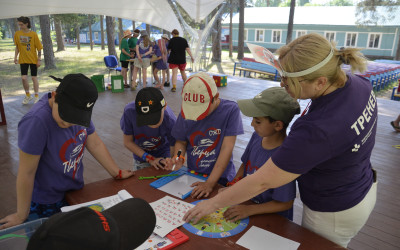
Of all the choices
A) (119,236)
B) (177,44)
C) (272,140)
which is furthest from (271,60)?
(177,44)

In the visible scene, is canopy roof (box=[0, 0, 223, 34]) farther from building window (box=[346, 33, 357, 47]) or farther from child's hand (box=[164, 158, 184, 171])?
building window (box=[346, 33, 357, 47])

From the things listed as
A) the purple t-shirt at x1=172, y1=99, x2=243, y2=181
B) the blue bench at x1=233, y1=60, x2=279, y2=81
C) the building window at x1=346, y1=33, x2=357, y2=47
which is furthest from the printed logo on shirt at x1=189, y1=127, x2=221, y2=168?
the building window at x1=346, y1=33, x2=357, y2=47

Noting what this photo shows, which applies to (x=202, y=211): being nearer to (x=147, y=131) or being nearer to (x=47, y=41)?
(x=147, y=131)

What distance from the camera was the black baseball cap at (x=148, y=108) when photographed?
1730 mm

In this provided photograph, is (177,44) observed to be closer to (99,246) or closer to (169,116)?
(169,116)

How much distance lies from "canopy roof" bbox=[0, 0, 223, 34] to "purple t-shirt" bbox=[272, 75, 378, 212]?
2432 millimetres

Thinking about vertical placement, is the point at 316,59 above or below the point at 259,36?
below

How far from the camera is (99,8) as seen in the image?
2828mm

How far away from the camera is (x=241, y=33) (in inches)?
614

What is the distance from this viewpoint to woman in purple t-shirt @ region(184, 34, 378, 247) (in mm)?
967

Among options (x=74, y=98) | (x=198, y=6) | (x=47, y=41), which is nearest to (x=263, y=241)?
(x=74, y=98)

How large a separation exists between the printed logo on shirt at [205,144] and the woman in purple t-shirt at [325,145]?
60 cm

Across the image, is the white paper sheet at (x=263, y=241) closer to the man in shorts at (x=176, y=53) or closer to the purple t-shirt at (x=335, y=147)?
the purple t-shirt at (x=335, y=147)

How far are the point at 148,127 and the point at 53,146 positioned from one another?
0.74 metres
